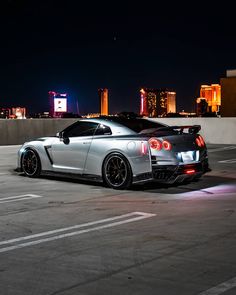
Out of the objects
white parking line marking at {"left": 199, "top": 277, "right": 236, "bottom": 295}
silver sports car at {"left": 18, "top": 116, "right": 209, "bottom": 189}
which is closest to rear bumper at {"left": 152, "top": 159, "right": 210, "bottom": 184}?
silver sports car at {"left": 18, "top": 116, "right": 209, "bottom": 189}

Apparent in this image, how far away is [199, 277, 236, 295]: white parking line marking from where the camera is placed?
185 inches

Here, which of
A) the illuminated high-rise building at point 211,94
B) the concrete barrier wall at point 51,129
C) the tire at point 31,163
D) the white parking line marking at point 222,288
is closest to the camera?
the white parking line marking at point 222,288

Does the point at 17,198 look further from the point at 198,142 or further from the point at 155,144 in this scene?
the point at 198,142

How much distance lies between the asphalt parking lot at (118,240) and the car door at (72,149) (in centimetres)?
48

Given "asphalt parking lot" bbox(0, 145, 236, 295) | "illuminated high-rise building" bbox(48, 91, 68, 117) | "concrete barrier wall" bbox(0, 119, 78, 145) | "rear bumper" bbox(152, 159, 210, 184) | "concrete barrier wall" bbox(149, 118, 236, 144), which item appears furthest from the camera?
"illuminated high-rise building" bbox(48, 91, 68, 117)

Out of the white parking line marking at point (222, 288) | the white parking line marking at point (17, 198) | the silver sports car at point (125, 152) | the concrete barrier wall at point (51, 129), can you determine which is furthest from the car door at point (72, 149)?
the concrete barrier wall at point (51, 129)

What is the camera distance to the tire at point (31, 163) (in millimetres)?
12122

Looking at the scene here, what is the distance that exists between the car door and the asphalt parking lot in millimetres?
476

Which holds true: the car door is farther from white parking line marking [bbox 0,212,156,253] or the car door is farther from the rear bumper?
white parking line marking [bbox 0,212,156,253]

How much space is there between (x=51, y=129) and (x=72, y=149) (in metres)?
13.8

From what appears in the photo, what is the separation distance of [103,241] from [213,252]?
1301 mm

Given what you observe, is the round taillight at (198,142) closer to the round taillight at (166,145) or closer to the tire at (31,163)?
the round taillight at (166,145)

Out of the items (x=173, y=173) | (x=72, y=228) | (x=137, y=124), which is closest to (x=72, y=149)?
(x=137, y=124)

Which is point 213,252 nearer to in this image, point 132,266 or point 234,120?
point 132,266
